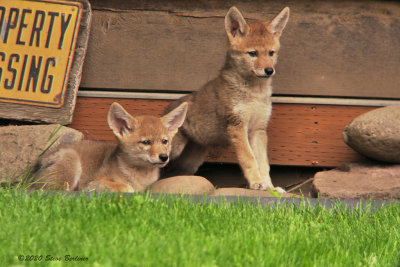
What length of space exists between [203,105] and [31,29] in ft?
6.52

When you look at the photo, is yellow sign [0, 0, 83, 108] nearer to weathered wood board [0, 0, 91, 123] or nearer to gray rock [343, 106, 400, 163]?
weathered wood board [0, 0, 91, 123]

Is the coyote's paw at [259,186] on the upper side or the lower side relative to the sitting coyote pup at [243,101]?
lower

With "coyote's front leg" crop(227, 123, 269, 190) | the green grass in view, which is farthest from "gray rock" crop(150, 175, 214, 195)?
the green grass

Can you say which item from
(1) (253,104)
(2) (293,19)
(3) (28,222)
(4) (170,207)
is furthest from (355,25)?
(3) (28,222)

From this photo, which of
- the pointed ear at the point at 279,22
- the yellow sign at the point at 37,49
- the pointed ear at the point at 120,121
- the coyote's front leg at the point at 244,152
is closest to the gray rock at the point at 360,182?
the coyote's front leg at the point at 244,152

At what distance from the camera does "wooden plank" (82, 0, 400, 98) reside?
575 centimetres

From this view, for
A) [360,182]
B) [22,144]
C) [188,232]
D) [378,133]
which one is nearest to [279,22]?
[378,133]

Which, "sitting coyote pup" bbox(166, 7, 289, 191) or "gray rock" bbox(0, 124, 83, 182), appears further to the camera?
"sitting coyote pup" bbox(166, 7, 289, 191)

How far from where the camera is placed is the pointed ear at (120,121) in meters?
4.83

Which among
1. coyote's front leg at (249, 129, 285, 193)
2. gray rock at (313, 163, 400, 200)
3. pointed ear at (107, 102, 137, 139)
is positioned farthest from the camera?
coyote's front leg at (249, 129, 285, 193)

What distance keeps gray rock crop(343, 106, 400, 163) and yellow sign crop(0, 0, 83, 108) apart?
9.73 feet

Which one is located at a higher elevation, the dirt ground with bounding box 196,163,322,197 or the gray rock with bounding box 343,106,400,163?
the gray rock with bounding box 343,106,400,163

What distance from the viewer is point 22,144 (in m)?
5.13

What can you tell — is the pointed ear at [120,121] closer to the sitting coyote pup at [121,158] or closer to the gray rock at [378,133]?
the sitting coyote pup at [121,158]
